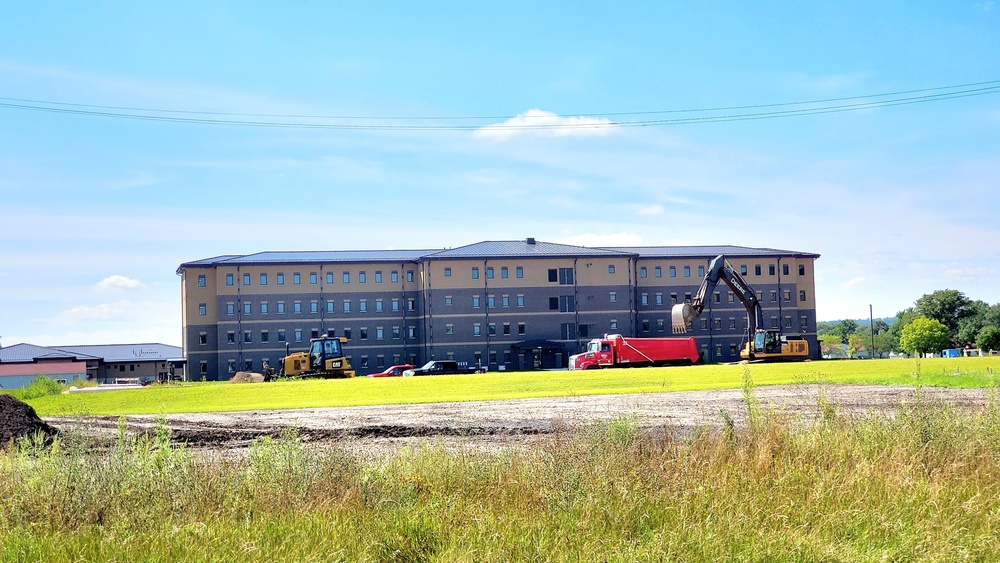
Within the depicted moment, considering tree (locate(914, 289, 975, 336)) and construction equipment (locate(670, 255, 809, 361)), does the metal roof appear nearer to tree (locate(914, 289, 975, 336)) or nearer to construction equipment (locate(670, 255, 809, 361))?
construction equipment (locate(670, 255, 809, 361))

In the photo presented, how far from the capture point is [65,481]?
906 cm

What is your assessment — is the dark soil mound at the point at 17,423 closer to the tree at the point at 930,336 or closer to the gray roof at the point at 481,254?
the gray roof at the point at 481,254

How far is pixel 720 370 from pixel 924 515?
1361 inches

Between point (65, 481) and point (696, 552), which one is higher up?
point (65, 481)

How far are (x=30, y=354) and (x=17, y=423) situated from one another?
10065cm

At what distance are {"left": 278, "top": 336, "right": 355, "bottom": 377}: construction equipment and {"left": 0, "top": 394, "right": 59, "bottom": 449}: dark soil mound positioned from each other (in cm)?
3563

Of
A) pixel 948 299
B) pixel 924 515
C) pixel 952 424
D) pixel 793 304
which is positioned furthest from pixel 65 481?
pixel 948 299

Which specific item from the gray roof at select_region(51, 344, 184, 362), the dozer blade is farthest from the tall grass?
the gray roof at select_region(51, 344, 184, 362)

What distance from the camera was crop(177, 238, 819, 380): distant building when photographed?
276 ft

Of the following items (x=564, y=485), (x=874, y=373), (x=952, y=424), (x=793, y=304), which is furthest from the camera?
(x=793, y=304)

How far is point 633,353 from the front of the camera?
217 ft

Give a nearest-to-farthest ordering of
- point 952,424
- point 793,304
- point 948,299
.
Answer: point 952,424 → point 793,304 → point 948,299

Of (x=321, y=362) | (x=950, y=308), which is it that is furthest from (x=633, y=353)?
(x=950, y=308)

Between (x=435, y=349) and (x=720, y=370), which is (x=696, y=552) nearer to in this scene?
(x=720, y=370)
